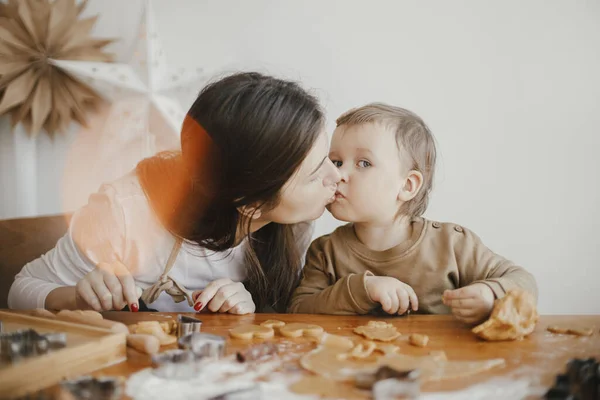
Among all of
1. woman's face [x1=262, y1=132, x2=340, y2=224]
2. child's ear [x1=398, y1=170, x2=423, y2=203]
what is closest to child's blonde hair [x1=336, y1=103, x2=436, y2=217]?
child's ear [x1=398, y1=170, x2=423, y2=203]

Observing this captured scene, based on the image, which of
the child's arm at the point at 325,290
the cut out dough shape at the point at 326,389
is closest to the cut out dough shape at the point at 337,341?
the cut out dough shape at the point at 326,389

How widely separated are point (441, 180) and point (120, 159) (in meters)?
1.05

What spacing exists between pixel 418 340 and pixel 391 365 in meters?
0.12

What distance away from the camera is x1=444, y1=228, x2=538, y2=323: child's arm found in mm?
885

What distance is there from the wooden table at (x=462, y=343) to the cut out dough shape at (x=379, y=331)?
16mm

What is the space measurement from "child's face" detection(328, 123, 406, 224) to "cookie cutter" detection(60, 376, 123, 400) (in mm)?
695

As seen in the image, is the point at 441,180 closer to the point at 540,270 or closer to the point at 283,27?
the point at 540,270

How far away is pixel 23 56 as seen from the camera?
1.60 m

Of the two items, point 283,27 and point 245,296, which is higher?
point 283,27

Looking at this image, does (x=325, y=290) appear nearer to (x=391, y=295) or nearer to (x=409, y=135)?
(x=391, y=295)

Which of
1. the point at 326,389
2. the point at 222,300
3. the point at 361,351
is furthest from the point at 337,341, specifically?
the point at 222,300

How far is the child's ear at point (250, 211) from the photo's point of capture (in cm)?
116

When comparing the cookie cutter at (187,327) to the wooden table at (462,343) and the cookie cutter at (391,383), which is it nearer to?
the wooden table at (462,343)

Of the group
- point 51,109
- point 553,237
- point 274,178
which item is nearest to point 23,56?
point 51,109
